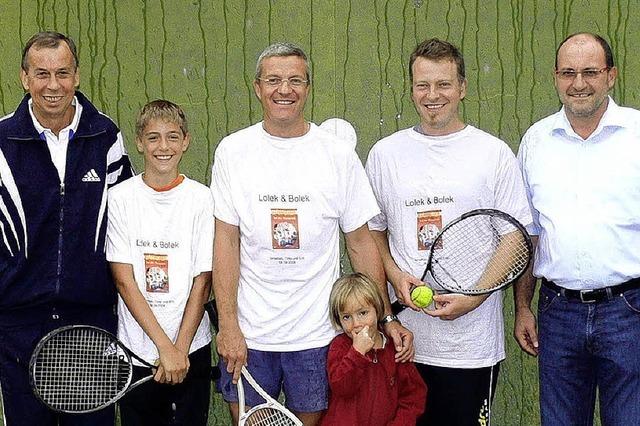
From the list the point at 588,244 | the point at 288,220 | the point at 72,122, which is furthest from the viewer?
the point at 72,122

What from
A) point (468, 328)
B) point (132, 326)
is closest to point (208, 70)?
point (132, 326)

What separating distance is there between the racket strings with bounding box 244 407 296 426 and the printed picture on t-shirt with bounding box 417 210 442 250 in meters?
0.91

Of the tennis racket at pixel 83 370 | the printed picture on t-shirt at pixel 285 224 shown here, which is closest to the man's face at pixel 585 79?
the printed picture on t-shirt at pixel 285 224

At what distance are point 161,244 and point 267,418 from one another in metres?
0.84

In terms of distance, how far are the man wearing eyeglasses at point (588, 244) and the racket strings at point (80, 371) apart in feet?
5.85

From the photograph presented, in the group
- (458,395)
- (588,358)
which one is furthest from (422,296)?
(588,358)

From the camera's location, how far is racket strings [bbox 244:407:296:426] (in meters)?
4.41

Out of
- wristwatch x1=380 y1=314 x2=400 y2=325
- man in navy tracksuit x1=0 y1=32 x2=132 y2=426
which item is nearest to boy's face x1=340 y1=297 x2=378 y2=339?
wristwatch x1=380 y1=314 x2=400 y2=325

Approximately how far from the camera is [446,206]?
4.51m

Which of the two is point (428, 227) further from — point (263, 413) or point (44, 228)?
point (44, 228)

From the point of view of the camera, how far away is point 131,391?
4.59 metres

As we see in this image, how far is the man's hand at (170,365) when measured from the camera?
4418 mm

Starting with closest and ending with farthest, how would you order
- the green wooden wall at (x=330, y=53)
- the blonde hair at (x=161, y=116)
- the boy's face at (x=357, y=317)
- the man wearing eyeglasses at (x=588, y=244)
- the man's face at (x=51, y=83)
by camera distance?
the man wearing eyeglasses at (x=588, y=244) → the boy's face at (x=357, y=317) → the man's face at (x=51, y=83) → the blonde hair at (x=161, y=116) → the green wooden wall at (x=330, y=53)

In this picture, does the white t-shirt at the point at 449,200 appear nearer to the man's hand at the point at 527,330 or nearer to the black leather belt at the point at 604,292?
the man's hand at the point at 527,330
